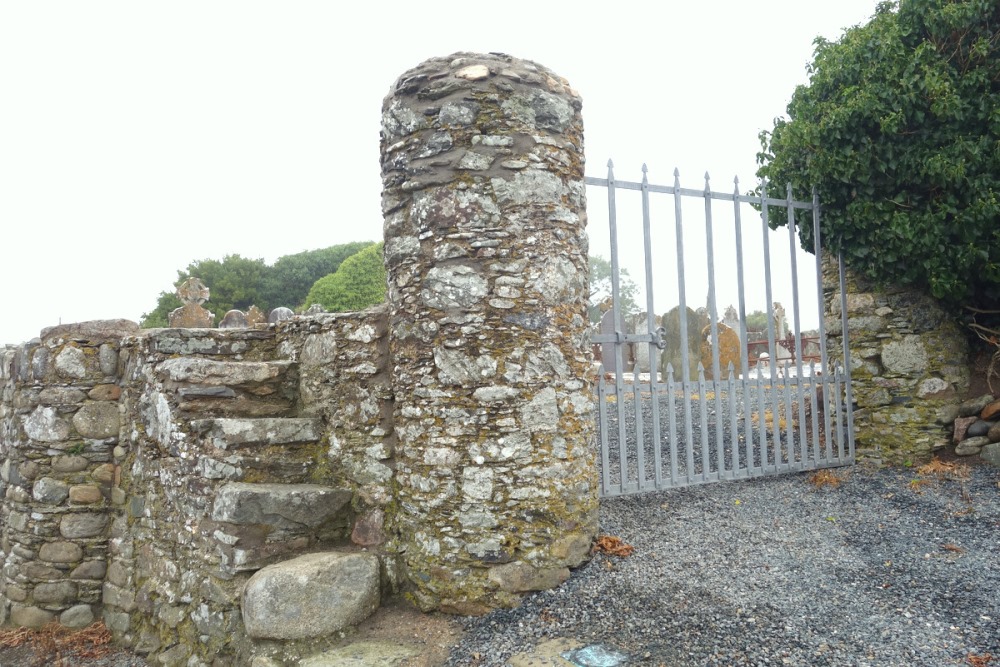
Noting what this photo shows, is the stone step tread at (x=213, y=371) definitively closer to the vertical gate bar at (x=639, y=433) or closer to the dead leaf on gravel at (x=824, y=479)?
the vertical gate bar at (x=639, y=433)

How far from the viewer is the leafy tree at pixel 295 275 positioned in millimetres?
28797

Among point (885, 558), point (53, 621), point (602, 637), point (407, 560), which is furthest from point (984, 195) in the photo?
point (53, 621)

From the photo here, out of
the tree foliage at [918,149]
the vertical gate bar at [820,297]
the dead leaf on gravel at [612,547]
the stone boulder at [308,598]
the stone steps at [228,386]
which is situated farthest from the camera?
the vertical gate bar at [820,297]

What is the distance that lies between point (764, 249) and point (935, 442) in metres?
2.35

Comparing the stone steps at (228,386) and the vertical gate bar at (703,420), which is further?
the vertical gate bar at (703,420)

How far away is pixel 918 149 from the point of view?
6.17 metres

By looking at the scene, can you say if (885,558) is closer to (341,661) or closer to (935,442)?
(935,442)

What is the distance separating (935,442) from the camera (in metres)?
6.54

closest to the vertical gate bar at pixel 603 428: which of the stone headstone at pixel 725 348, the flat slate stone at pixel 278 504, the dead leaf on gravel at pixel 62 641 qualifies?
the flat slate stone at pixel 278 504

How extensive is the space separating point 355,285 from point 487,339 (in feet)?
65.7

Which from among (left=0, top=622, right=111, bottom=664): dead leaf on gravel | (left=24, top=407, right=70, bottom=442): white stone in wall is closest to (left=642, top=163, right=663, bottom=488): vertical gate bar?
(left=0, top=622, right=111, bottom=664): dead leaf on gravel

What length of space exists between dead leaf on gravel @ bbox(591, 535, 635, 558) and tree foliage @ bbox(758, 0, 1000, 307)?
12.3 feet

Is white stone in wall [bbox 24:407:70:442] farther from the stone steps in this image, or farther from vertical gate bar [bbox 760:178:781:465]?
vertical gate bar [bbox 760:178:781:465]

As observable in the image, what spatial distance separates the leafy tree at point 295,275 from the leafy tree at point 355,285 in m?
5.07
